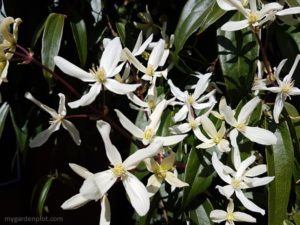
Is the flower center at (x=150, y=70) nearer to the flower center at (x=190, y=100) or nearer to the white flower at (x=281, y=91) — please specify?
the flower center at (x=190, y=100)

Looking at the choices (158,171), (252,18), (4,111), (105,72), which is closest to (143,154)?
(158,171)

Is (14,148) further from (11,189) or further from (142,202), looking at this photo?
(142,202)

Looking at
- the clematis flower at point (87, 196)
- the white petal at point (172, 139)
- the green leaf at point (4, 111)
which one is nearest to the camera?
the clematis flower at point (87, 196)

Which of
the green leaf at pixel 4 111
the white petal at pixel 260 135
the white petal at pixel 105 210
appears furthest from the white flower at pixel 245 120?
the green leaf at pixel 4 111

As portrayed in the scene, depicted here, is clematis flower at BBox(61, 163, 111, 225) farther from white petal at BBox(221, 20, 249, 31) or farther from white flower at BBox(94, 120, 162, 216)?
white petal at BBox(221, 20, 249, 31)

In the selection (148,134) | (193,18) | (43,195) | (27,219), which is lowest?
(27,219)

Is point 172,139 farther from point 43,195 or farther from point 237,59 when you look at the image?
point 43,195

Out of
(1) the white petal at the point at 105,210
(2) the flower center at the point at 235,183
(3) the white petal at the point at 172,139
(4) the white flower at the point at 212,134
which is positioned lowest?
(1) the white petal at the point at 105,210
